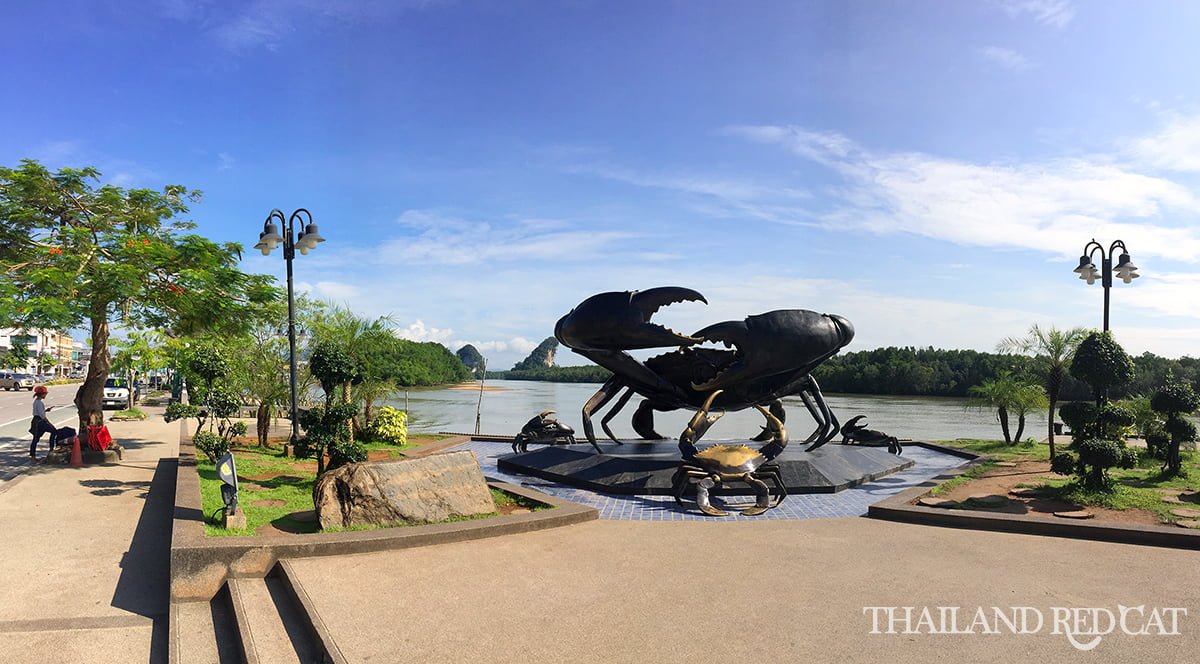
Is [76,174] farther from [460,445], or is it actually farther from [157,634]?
[157,634]

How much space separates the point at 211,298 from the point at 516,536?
836 cm

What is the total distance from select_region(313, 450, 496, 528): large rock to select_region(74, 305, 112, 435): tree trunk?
8274mm

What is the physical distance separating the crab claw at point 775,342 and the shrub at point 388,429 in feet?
27.2

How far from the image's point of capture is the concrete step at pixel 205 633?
14.9ft

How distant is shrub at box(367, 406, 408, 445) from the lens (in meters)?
15.7

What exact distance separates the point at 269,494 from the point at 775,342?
765cm

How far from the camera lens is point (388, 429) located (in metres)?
15.7

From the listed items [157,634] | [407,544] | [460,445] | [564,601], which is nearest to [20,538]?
[157,634]

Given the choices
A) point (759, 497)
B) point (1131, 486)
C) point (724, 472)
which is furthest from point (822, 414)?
point (1131, 486)

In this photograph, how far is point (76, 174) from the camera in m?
12.4

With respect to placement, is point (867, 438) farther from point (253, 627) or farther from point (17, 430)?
point (17, 430)

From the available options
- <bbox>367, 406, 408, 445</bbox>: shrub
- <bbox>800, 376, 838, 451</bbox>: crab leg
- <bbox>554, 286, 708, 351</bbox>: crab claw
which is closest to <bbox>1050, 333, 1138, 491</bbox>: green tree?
<bbox>800, 376, 838, 451</bbox>: crab leg

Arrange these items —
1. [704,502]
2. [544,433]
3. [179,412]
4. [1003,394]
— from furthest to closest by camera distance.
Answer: [1003,394], [544,433], [179,412], [704,502]

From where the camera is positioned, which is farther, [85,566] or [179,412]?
[179,412]
